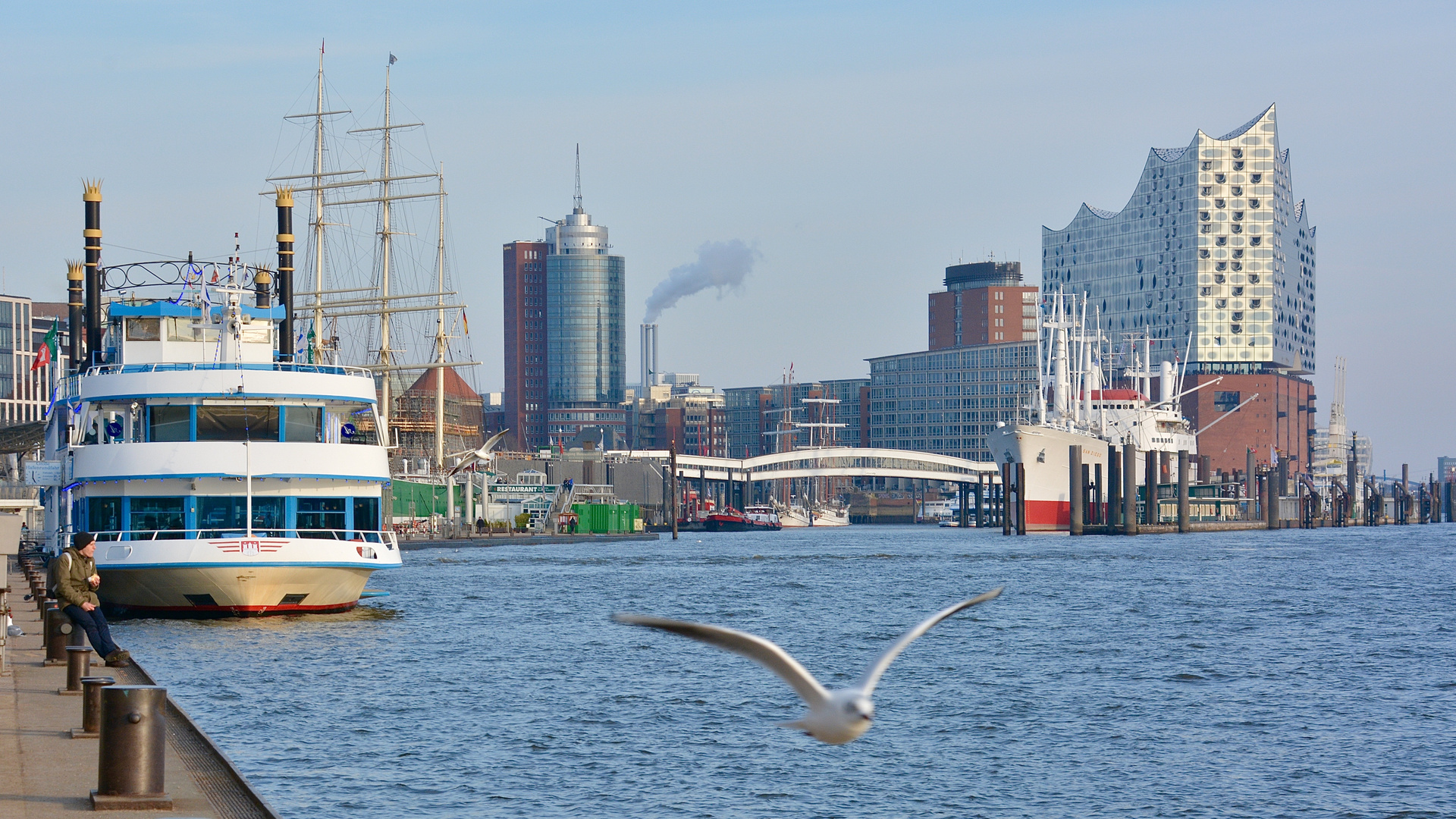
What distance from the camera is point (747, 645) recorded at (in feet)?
34.1

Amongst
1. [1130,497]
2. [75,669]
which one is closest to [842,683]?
[75,669]

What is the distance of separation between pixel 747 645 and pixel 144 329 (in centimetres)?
3677

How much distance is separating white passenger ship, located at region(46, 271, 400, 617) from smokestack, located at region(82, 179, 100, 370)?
200 inches

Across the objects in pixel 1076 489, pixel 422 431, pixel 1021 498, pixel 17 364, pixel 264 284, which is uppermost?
pixel 17 364

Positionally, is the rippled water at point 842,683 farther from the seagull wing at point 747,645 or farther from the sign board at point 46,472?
the seagull wing at point 747,645

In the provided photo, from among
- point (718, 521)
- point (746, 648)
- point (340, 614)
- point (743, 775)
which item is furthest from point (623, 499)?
point (746, 648)

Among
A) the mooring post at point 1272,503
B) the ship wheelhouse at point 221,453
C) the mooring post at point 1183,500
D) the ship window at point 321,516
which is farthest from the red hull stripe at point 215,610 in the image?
the mooring post at point 1272,503

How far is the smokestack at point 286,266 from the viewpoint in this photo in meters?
50.0

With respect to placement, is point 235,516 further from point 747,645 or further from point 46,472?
point 747,645

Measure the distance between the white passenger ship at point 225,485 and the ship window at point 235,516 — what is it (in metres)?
0.04

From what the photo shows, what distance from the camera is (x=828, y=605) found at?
5500 centimetres

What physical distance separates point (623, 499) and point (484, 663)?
162154 millimetres

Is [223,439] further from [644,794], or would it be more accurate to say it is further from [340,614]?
[644,794]

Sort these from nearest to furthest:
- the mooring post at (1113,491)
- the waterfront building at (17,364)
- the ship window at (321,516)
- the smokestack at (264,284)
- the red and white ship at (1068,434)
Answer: the ship window at (321,516)
the smokestack at (264,284)
the mooring post at (1113,491)
the red and white ship at (1068,434)
the waterfront building at (17,364)
